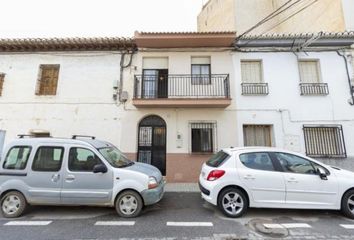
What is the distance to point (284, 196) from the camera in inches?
173

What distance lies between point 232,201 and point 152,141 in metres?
4.60

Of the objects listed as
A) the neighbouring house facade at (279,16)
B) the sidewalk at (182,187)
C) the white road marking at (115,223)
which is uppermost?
the neighbouring house facade at (279,16)

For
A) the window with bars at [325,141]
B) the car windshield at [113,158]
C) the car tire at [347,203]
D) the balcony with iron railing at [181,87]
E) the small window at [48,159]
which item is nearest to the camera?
the car tire at [347,203]

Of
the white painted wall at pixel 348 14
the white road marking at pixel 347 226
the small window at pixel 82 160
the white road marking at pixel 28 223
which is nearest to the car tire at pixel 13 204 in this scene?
the white road marking at pixel 28 223

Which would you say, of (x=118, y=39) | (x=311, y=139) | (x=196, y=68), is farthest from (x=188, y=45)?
(x=311, y=139)

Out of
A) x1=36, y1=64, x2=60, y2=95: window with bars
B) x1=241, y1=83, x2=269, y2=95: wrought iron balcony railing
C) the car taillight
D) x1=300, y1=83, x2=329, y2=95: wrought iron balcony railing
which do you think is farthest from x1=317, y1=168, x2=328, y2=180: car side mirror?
x1=36, y1=64, x2=60, y2=95: window with bars

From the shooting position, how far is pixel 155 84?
8.66 m

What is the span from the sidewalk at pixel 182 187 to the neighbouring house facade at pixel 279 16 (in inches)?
284

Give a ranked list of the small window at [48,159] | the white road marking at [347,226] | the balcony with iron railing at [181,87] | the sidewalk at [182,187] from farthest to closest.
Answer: the balcony with iron railing at [181,87] → the sidewalk at [182,187] → the small window at [48,159] → the white road marking at [347,226]

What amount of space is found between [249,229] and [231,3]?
14.0 metres

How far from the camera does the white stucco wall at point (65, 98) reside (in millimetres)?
8172

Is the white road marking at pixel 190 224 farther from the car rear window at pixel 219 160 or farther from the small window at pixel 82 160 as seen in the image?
the small window at pixel 82 160

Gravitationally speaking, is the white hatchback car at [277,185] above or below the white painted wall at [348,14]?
below

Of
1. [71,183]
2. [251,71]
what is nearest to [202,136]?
[251,71]
